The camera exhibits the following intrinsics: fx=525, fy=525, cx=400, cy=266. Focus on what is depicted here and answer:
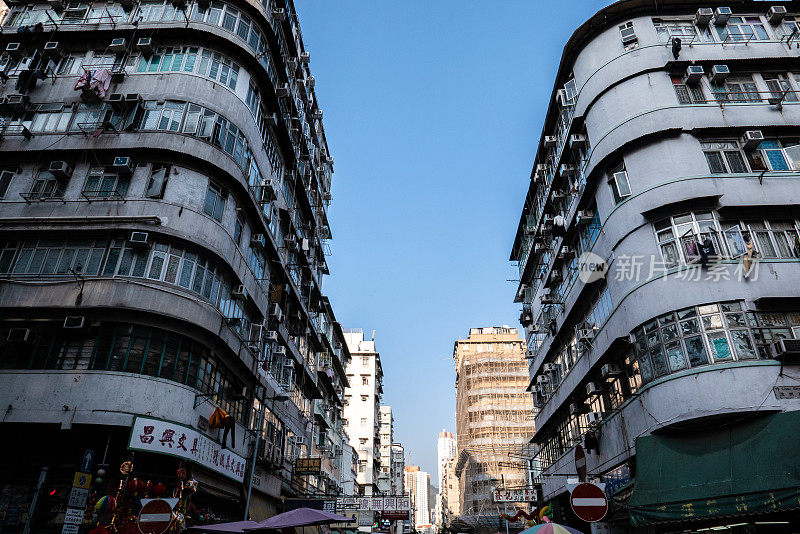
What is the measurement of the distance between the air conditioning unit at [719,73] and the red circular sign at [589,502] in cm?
1676

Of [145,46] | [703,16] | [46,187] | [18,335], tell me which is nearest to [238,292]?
[18,335]

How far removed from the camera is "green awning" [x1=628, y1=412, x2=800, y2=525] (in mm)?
11422

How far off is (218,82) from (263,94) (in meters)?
3.20

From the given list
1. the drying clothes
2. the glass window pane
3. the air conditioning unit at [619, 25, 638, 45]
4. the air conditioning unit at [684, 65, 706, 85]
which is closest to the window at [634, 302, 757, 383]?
the glass window pane

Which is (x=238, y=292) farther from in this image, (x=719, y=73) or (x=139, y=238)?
(x=719, y=73)

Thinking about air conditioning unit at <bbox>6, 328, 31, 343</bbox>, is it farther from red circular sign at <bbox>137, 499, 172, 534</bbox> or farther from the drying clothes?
the drying clothes

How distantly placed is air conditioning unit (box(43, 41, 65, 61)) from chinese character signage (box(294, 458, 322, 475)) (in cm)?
2061

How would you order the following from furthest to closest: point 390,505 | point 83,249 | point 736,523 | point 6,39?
point 390,505, point 6,39, point 83,249, point 736,523

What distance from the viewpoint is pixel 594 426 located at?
65.4 feet

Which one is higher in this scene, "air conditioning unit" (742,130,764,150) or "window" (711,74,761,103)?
"window" (711,74,761,103)

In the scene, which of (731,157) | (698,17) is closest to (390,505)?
(731,157)

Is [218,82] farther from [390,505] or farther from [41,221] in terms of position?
[390,505]

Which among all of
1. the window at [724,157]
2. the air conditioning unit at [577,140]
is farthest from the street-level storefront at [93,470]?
the window at [724,157]

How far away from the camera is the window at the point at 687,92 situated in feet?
58.8
